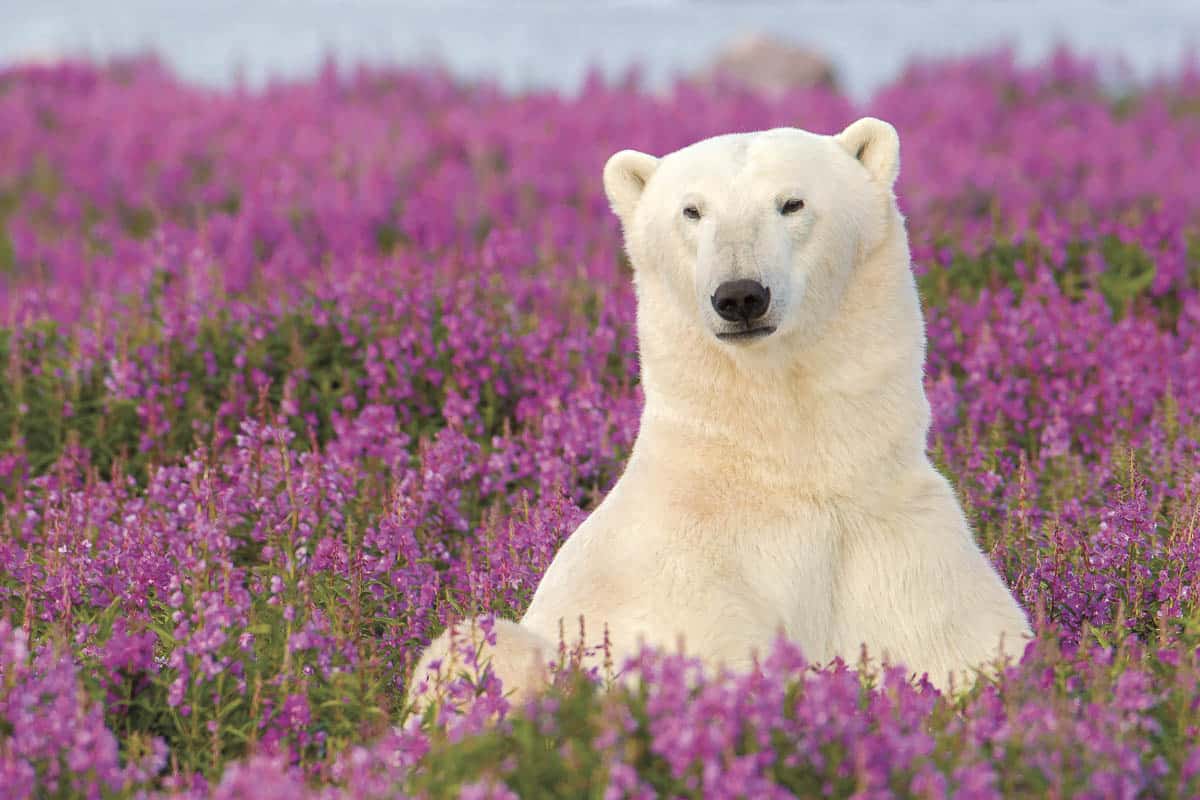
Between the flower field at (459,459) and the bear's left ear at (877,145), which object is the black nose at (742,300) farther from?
the flower field at (459,459)

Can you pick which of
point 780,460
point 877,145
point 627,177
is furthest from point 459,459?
point 877,145

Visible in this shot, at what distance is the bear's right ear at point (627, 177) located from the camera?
4148 mm

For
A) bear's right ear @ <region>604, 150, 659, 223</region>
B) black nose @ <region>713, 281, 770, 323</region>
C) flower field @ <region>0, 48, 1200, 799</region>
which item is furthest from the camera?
bear's right ear @ <region>604, 150, 659, 223</region>

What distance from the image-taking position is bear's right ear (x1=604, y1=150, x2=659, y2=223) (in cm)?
415

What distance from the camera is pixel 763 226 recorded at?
12.2 ft

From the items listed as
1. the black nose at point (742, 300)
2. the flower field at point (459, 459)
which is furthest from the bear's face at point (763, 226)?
the flower field at point (459, 459)

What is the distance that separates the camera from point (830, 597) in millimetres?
3656

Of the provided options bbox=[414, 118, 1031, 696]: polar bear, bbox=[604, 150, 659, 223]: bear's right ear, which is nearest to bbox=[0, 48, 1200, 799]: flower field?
bbox=[414, 118, 1031, 696]: polar bear

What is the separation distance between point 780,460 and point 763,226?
1.91 feet

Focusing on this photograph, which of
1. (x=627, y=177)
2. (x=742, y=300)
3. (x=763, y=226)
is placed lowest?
(x=742, y=300)

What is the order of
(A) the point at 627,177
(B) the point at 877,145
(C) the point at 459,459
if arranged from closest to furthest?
(B) the point at 877,145 → (A) the point at 627,177 → (C) the point at 459,459

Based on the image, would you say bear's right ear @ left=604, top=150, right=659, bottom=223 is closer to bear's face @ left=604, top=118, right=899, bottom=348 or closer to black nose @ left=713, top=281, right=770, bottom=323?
bear's face @ left=604, top=118, right=899, bottom=348

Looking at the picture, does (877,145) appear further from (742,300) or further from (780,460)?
(780,460)

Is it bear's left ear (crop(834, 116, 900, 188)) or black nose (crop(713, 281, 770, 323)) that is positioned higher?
bear's left ear (crop(834, 116, 900, 188))
